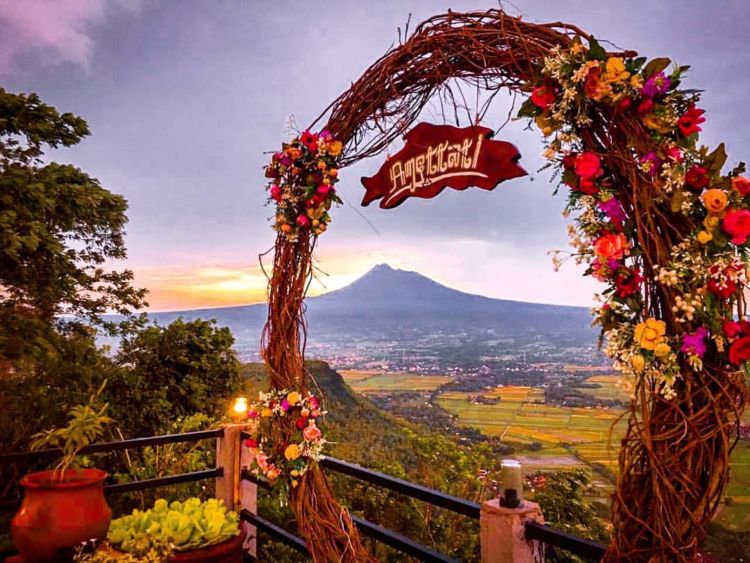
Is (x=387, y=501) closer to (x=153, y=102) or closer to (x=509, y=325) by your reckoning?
(x=509, y=325)

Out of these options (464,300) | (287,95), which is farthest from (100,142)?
(464,300)

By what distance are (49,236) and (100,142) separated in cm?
188

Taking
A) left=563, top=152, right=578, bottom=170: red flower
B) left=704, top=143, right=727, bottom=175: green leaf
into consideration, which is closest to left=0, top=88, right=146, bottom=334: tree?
left=563, top=152, right=578, bottom=170: red flower

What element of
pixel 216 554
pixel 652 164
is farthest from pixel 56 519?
pixel 652 164

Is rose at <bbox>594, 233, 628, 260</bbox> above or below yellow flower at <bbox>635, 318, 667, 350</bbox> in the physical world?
above

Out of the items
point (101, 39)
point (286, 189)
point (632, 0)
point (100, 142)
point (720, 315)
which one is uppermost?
point (101, 39)

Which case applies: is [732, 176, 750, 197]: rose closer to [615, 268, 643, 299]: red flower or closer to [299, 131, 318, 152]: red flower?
[615, 268, 643, 299]: red flower

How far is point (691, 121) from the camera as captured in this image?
1.25m

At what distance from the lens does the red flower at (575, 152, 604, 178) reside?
132cm

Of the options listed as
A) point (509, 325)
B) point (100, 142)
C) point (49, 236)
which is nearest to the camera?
point (49, 236)

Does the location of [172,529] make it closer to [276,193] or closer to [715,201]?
[276,193]

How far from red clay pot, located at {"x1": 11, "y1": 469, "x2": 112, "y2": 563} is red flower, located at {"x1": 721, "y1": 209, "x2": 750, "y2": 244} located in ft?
7.17

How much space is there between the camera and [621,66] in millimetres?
1310

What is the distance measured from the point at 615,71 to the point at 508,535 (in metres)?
1.31
